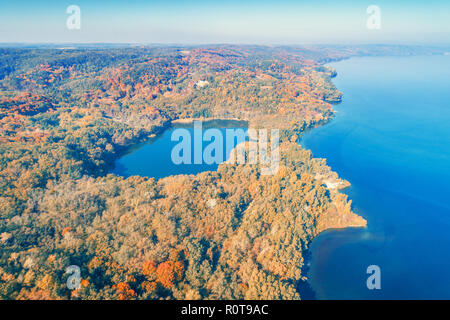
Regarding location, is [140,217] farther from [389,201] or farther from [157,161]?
[389,201]

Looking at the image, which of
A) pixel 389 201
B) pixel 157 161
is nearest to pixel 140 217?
pixel 157 161

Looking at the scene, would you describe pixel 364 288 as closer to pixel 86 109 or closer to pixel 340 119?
pixel 340 119

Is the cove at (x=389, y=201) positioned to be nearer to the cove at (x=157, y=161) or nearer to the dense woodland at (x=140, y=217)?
the dense woodland at (x=140, y=217)

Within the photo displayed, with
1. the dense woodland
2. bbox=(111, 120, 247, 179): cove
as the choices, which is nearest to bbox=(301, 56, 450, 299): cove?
the dense woodland

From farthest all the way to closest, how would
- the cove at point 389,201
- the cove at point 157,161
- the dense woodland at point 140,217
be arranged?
1. the cove at point 157,161
2. the cove at point 389,201
3. the dense woodland at point 140,217

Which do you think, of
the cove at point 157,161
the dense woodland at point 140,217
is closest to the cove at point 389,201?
the dense woodland at point 140,217

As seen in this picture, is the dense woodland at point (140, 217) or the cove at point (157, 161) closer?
the dense woodland at point (140, 217)
